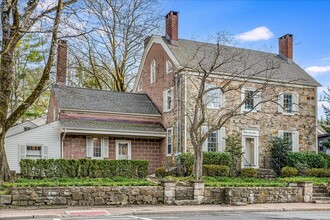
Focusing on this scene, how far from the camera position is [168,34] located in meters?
27.4

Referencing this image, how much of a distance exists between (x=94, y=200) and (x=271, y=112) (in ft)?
49.0

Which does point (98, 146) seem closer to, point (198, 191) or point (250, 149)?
point (250, 149)

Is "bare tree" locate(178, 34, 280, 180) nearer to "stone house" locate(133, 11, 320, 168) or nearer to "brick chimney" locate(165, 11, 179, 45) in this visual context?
"stone house" locate(133, 11, 320, 168)

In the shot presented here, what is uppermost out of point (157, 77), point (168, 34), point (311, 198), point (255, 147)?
point (168, 34)

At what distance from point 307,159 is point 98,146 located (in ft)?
41.0

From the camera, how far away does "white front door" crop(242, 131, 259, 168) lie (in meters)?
26.0

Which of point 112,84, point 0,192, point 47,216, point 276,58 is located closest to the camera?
point 47,216

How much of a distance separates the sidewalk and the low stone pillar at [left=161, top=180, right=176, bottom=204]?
502 mm

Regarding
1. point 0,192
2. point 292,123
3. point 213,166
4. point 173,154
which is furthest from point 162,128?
point 0,192

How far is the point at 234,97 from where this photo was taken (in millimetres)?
26031

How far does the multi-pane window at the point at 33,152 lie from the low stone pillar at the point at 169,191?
10.2 meters

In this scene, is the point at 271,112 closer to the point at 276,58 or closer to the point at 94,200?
the point at 276,58

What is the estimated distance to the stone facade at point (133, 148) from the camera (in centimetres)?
2472

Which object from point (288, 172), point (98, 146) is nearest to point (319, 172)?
point (288, 172)
